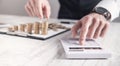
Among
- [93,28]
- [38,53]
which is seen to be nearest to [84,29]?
[93,28]

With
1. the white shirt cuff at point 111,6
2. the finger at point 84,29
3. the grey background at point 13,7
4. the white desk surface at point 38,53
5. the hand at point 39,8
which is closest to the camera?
the white desk surface at point 38,53

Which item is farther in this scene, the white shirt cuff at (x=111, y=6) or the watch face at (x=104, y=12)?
the white shirt cuff at (x=111, y=6)

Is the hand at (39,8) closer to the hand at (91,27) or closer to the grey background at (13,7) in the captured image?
the hand at (91,27)

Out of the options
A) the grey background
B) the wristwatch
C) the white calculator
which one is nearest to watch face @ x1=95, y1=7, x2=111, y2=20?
the wristwatch

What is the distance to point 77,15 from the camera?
1488 millimetres

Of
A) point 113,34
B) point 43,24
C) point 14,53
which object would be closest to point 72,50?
point 14,53

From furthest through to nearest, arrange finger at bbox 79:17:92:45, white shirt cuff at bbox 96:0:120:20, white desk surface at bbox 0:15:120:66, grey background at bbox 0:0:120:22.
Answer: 1. grey background at bbox 0:0:120:22
2. white shirt cuff at bbox 96:0:120:20
3. finger at bbox 79:17:92:45
4. white desk surface at bbox 0:15:120:66

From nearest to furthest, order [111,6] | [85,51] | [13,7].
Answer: [85,51], [111,6], [13,7]

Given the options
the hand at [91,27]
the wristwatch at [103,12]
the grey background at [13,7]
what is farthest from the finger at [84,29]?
the grey background at [13,7]

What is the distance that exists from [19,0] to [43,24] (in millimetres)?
1548

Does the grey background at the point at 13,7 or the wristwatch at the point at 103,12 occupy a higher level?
the wristwatch at the point at 103,12

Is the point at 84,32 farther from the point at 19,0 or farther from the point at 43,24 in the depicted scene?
the point at 19,0

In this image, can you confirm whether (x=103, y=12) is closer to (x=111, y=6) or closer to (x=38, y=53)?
(x=111, y=6)

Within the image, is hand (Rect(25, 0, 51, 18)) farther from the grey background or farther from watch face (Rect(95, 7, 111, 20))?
the grey background
